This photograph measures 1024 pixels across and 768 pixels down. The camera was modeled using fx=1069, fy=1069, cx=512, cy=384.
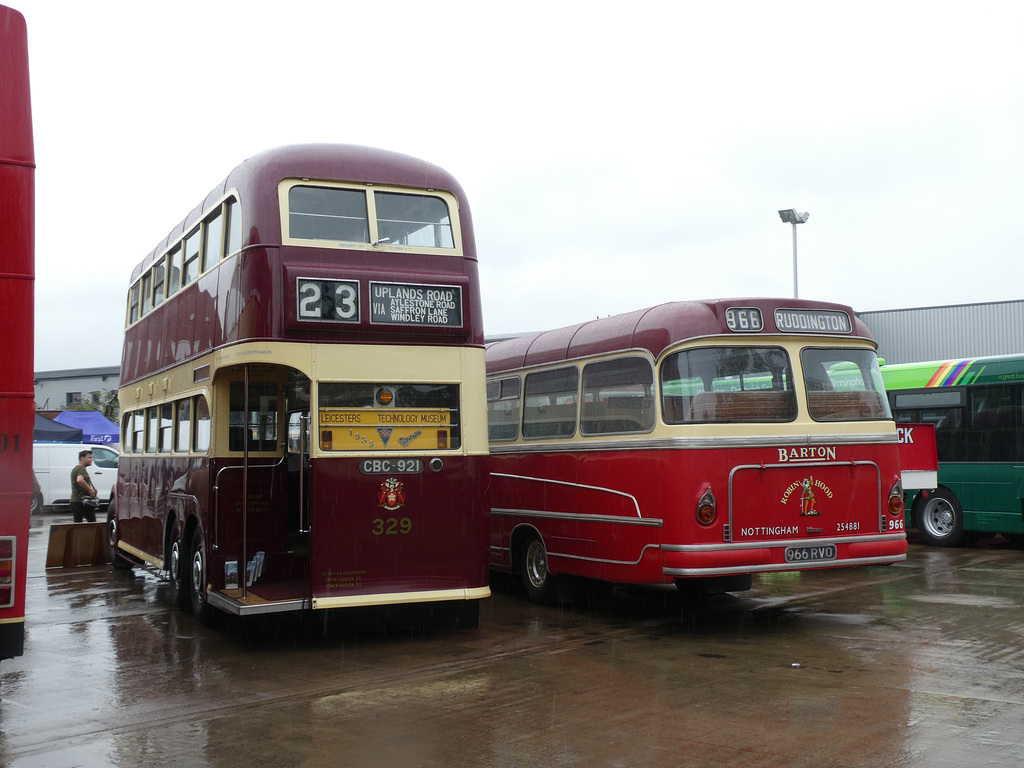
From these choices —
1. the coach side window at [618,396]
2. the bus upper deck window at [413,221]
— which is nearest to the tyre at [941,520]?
the coach side window at [618,396]

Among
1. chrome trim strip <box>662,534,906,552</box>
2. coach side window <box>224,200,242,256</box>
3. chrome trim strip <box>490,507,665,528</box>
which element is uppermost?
coach side window <box>224,200,242,256</box>

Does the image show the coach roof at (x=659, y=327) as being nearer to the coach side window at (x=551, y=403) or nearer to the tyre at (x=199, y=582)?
the coach side window at (x=551, y=403)

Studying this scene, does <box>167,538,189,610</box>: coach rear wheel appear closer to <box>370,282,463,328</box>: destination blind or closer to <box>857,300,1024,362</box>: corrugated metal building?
<box>370,282,463,328</box>: destination blind

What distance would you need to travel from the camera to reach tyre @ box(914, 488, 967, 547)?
1744cm

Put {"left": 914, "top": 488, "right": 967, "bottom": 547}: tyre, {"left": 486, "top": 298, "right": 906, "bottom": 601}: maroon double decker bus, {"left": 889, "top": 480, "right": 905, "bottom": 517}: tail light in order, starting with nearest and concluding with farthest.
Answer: {"left": 486, "top": 298, "right": 906, "bottom": 601}: maroon double decker bus → {"left": 889, "top": 480, "right": 905, "bottom": 517}: tail light → {"left": 914, "top": 488, "right": 967, "bottom": 547}: tyre

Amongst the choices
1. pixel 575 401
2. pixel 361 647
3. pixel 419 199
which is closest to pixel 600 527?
pixel 575 401

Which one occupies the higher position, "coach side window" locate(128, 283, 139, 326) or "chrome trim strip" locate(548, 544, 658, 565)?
"coach side window" locate(128, 283, 139, 326)

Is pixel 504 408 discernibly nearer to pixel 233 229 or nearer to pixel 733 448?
pixel 733 448

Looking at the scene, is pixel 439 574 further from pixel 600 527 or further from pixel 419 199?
pixel 419 199

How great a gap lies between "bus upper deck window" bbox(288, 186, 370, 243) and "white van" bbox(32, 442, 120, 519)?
71.6 feet

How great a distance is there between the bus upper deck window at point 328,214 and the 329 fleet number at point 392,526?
98.3 inches

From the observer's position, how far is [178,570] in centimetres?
1155

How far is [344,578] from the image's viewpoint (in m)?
9.31

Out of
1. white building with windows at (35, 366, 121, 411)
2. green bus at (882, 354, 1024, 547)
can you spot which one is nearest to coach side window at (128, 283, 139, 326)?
green bus at (882, 354, 1024, 547)
